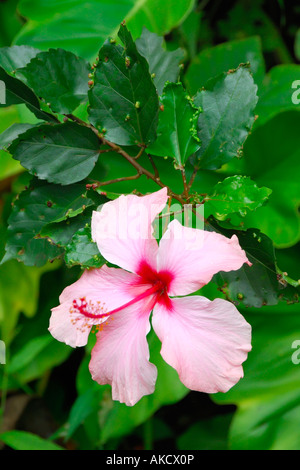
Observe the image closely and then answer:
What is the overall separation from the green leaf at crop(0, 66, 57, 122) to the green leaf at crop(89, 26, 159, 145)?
8 centimetres

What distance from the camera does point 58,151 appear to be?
1.81ft

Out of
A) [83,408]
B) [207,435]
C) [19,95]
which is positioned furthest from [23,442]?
[19,95]

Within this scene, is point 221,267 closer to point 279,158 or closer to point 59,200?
point 59,200

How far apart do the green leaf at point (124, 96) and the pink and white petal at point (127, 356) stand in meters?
0.20

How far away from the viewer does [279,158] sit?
852 millimetres

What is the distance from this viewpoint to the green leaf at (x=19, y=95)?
1.78ft

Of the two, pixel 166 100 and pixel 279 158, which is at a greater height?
pixel 166 100

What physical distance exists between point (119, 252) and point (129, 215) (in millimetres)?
40

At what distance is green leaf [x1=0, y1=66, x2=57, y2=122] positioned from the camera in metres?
0.54

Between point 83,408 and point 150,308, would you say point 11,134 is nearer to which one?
point 150,308

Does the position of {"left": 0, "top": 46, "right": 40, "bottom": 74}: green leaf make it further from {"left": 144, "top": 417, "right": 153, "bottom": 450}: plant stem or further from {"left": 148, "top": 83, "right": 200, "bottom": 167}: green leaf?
{"left": 144, "top": 417, "right": 153, "bottom": 450}: plant stem

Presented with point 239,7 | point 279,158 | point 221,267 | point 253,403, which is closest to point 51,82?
point 221,267

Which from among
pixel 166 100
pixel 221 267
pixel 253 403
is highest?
pixel 166 100

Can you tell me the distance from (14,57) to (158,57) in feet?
0.58
